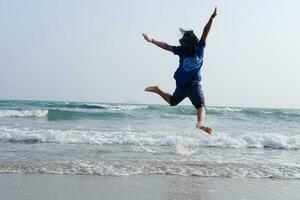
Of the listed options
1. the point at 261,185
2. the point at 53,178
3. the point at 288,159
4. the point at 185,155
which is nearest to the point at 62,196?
the point at 53,178

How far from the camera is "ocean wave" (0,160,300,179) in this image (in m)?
10.4

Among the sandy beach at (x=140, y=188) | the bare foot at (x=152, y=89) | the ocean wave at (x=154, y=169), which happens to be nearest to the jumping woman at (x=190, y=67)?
the bare foot at (x=152, y=89)

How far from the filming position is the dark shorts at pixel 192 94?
6.91m

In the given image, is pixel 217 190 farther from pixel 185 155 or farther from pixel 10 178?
pixel 185 155

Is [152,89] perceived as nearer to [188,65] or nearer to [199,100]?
[199,100]

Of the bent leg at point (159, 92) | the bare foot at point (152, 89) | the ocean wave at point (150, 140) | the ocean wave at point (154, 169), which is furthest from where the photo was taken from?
the ocean wave at point (150, 140)

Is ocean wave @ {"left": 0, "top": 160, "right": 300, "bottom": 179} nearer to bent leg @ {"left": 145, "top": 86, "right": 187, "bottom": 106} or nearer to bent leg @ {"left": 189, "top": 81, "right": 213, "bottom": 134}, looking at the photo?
bent leg @ {"left": 145, "top": 86, "right": 187, "bottom": 106}

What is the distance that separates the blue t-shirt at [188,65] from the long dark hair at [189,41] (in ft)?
0.14

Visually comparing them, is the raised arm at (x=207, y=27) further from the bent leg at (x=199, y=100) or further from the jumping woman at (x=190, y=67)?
A: the bent leg at (x=199, y=100)

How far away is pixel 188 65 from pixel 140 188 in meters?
3.10

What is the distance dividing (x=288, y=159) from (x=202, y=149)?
116 inches

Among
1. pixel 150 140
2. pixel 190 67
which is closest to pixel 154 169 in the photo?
pixel 190 67

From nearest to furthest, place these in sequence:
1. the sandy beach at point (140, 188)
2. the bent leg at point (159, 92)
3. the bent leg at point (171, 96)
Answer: the bent leg at point (171, 96)
the bent leg at point (159, 92)
the sandy beach at point (140, 188)

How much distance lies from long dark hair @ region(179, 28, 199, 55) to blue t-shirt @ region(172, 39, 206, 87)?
0.04 metres
